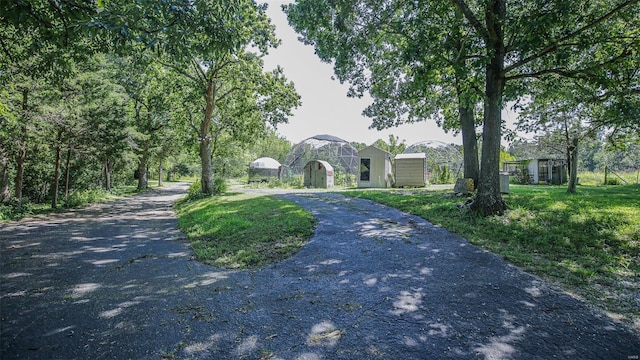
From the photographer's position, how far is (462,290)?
3734 mm

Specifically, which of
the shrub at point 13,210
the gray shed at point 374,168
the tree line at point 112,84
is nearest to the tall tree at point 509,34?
the tree line at point 112,84

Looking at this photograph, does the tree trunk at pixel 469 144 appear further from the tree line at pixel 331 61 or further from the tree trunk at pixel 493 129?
the tree trunk at pixel 493 129

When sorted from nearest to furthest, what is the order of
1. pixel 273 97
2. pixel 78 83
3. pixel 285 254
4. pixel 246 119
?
pixel 285 254, pixel 78 83, pixel 273 97, pixel 246 119

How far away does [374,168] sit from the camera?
2102cm

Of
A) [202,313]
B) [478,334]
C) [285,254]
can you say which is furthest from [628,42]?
[202,313]

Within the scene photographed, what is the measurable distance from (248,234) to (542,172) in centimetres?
2772

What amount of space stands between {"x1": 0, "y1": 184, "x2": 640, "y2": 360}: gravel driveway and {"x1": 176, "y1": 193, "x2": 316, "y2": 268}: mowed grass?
0.42 meters

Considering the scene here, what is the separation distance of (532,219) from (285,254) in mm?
5880

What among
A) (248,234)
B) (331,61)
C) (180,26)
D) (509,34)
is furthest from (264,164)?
(180,26)

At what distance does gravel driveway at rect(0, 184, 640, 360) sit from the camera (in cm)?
263

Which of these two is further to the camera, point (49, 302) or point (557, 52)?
point (557, 52)

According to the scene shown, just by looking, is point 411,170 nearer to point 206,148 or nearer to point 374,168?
point 374,168

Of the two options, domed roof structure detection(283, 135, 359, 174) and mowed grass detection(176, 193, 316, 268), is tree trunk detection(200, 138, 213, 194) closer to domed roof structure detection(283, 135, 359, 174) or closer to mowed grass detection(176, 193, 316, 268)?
mowed grass detection(176, 193, 316, 268)

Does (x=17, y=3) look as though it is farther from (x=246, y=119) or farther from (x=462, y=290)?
(x=246, y=119)
